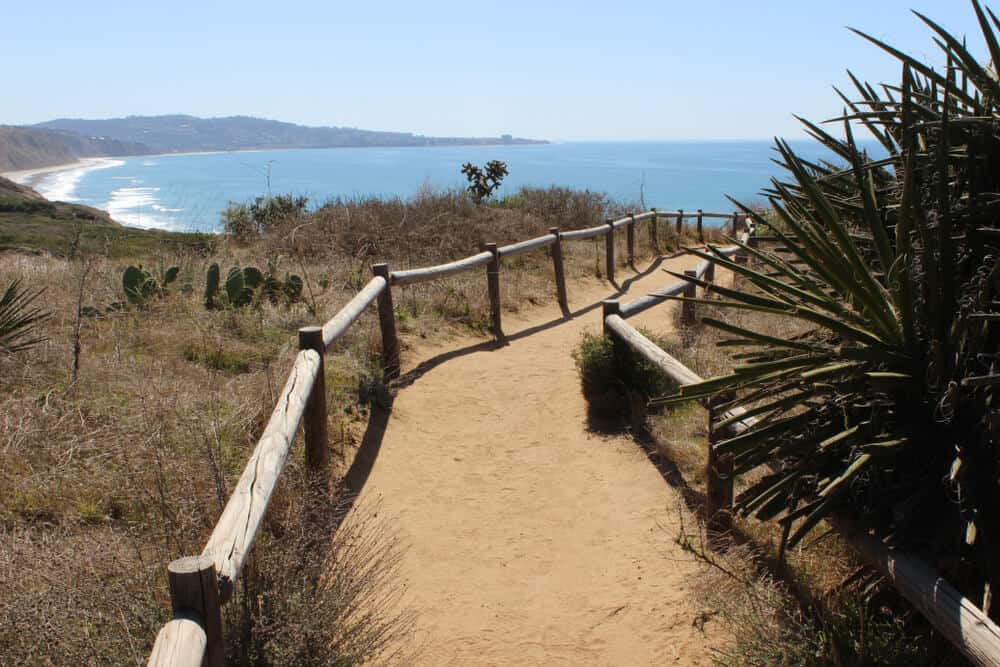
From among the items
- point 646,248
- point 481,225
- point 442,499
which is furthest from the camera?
point 646,248

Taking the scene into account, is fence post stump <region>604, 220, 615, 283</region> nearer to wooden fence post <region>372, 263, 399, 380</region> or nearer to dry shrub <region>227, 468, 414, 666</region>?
wooden fence post <region>372, 263, 399, 380</region>

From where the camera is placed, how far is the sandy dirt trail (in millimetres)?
3854

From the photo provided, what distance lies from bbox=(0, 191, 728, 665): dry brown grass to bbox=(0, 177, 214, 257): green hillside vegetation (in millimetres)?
1312

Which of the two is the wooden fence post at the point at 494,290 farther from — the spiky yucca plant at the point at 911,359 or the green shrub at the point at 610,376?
the spiky yucca plant at the point at 911,359

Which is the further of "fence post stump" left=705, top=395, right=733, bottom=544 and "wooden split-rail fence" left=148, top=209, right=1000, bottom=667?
"fence post stump" left=705, top=395, right=733, bottom=544

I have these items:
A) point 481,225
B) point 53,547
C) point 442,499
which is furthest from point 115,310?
point 481,225

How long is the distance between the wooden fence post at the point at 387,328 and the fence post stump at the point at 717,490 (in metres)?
3.68

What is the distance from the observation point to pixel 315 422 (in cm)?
499

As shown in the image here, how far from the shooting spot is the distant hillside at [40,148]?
404ft

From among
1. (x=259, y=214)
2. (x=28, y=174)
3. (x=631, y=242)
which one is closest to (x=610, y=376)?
(x=631, y=242)

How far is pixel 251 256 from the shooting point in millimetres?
12656

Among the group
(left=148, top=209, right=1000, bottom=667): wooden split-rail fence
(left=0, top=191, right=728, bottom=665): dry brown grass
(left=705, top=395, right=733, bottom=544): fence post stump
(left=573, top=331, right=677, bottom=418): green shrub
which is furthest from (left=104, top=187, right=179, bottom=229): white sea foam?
(left=705, top=395, right=733, bottom=544): fence post stump

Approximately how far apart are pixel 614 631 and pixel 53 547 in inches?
102

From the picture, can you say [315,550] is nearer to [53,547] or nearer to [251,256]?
[53,547]
